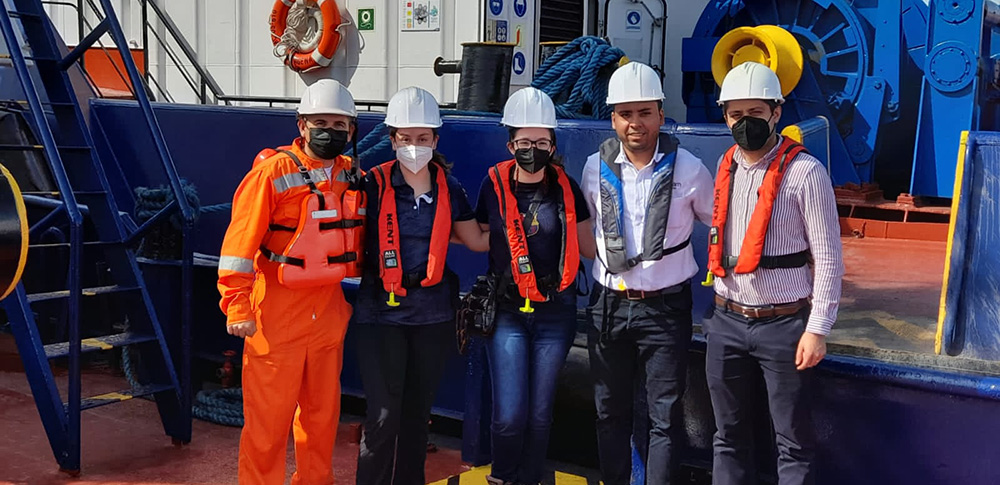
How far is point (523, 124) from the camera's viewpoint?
3604 millimetres

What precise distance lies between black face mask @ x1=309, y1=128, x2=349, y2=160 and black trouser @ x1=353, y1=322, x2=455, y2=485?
2.16 feet

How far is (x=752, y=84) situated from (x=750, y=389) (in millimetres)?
1051

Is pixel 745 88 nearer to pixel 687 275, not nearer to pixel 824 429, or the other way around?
pixel 687 275

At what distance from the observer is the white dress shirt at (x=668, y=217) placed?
3.55m

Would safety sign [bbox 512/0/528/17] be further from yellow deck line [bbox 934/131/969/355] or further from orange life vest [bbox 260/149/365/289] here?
yellow deck line [bbox 934/131/969/355]

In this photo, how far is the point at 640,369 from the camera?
146 inches

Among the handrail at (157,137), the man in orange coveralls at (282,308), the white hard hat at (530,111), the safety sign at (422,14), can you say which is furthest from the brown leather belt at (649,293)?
the safety sign at (422,14)

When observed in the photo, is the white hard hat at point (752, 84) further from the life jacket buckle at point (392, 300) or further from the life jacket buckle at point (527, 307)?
the life jacket buckle at point (392, 300)

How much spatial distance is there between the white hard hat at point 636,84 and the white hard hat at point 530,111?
0.87 feet

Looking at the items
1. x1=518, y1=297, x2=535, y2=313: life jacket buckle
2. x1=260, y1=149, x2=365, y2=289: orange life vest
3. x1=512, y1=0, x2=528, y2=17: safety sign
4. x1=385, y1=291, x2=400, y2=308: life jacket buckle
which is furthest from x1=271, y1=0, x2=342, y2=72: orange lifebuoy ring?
x1=518, y1=297, x2=535, y2=313: life jacket buckle

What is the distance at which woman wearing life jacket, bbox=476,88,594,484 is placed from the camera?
3.62m

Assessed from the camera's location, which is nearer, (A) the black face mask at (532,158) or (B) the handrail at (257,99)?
(A) the black face mask at (532,158)

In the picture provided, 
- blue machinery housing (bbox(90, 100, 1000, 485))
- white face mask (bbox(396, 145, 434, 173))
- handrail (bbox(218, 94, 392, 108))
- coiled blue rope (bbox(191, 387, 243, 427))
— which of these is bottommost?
coiled blue rope (bbox(191, 387, 243, 427))

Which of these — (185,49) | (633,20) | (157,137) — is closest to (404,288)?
(157,137)
